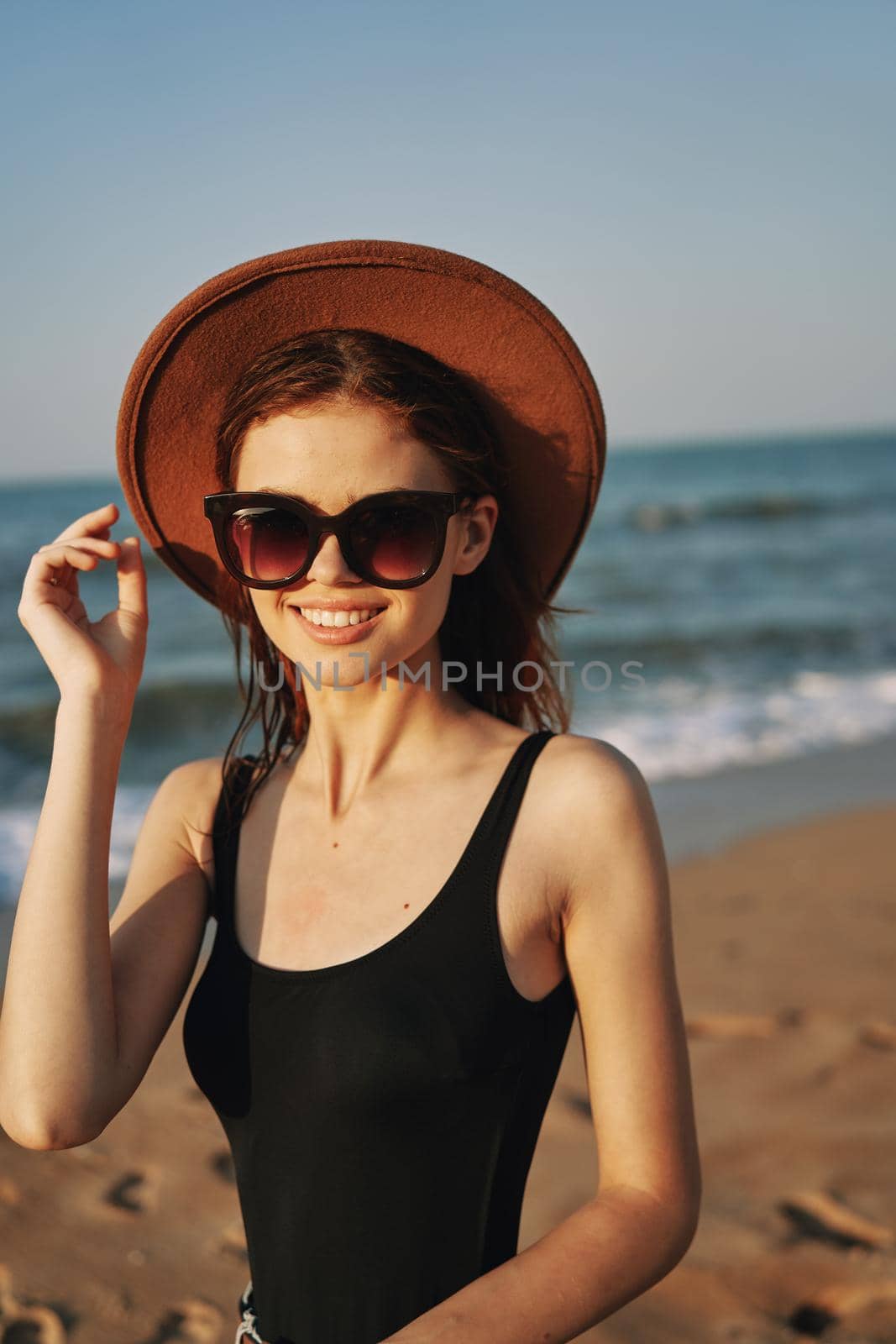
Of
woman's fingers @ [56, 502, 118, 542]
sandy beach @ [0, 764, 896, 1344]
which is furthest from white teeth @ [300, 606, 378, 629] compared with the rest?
sandy beach @ [0, 764, 896, 1344]

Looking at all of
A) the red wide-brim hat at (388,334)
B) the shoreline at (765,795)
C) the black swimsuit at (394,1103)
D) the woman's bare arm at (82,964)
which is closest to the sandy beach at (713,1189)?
the shoreline at (765,795)

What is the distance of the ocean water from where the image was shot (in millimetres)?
9812

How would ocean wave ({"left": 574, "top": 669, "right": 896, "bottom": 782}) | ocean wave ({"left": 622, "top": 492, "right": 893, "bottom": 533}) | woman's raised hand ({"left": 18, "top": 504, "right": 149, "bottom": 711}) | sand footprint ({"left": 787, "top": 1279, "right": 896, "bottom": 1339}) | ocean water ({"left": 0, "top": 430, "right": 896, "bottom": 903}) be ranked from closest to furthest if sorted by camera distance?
1. woman's raised hand ({"left": 18, "top": 504, "right": 149, "bottom": 711})
2. sand footprint ({"left": 787, "top": 1279, "right": 896, "bottom": 1339})
3. ocean wave ({"left": 574, "top": 669, "right": 896, "bottom": 782})
4. ocean water ({"left": 0, "top": 430, "right": 896, "bottom": 903})
5. ocean wave ({"left": 622, "top": 492, "right": 893, "bottom": 533})

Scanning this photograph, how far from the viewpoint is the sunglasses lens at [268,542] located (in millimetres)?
1980

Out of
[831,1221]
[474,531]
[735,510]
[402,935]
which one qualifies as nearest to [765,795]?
[831,1221]

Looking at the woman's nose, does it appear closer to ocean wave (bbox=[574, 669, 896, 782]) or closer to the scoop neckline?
the scoop neckline

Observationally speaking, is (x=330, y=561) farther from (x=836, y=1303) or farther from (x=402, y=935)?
(x=836, y=1303)

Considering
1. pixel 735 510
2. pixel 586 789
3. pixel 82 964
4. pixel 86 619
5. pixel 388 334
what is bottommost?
pixel 735 510

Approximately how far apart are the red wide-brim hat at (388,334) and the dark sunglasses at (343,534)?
29cm

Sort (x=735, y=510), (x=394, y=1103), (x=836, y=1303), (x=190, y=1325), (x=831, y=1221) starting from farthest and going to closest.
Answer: (x=735, y=510) < (x=831, y=1221) < (x=190, y=1325) < (x=836, y=1303) < (x=394, y=1103)

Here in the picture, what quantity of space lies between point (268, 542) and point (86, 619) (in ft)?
1.66

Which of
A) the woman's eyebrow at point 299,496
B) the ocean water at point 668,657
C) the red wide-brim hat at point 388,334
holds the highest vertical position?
the red wide-brim hat at point 388,334

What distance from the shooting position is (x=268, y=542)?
1995 millimetres

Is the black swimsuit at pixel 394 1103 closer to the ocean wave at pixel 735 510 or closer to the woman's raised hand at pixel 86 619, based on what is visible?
the woman's raised hand at pixel 86 619
